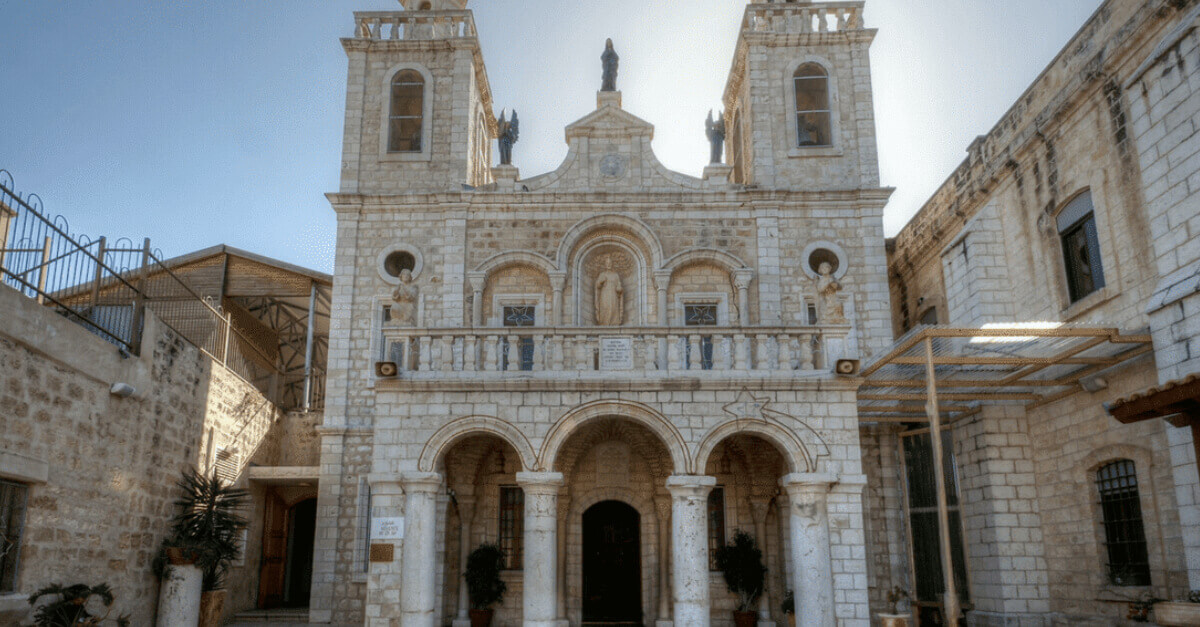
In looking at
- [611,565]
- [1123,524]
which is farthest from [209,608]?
[1123,524]

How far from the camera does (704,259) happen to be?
18016mm

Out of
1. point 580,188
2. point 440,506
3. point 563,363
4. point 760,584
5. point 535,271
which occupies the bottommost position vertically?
point 760,584

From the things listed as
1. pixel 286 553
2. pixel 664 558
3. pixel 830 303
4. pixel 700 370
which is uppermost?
pixel 830 303

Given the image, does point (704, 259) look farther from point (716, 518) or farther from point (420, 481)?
point (420, 481)

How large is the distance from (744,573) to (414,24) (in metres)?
13.3

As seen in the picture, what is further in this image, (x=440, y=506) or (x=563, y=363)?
(x=440, y=506)

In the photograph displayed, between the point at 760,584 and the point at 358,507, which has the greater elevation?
the point at 358,507

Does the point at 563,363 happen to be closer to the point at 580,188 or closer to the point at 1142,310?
the point at 580,188

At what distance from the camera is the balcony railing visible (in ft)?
44.8

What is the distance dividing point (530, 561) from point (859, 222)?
31.3ft

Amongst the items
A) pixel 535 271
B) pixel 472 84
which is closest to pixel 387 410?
pixel 535 271

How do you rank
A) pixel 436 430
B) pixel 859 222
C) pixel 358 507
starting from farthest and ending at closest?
pixel 859 222 < pixel 358 507 < pixel 436 430

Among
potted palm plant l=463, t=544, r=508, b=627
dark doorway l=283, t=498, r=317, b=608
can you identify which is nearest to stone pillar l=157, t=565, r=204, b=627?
potted palm plant l=463, t=544, r=508, b=627

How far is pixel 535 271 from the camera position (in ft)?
59.7
